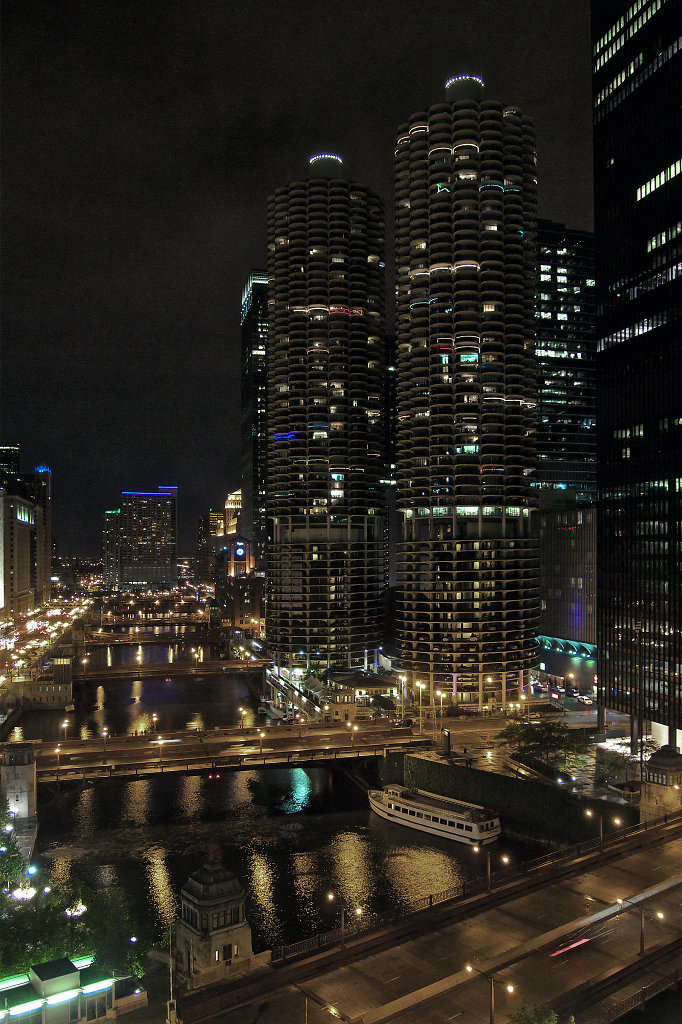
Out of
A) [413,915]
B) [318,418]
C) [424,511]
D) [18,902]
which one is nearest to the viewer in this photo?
[413,915]

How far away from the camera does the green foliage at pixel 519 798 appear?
70625mm

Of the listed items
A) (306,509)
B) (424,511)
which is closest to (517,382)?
(424,511)

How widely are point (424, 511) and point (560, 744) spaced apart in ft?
135

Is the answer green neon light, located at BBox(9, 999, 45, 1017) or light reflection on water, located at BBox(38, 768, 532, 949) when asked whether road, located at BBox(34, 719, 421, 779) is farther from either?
green neon light, located at BBox(9, 999, 45, 1017)

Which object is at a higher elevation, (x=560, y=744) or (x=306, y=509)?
(x=306, y=509)

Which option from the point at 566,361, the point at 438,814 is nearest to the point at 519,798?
the point at 438,814

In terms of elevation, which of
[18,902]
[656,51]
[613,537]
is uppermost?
[656,51]

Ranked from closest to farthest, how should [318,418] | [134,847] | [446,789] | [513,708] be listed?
[134,847] < [446,789] < [513,708] < [318,418]

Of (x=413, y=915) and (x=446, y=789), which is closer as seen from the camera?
(x=413, y=915)

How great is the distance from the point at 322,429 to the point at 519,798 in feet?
249

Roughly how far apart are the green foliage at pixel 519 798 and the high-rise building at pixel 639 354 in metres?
15.1

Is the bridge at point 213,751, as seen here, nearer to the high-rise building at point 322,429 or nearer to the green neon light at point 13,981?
the high-rise building at point 322,429

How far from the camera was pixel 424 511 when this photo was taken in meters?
116

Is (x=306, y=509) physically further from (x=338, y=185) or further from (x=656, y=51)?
(x=656, y=51)
